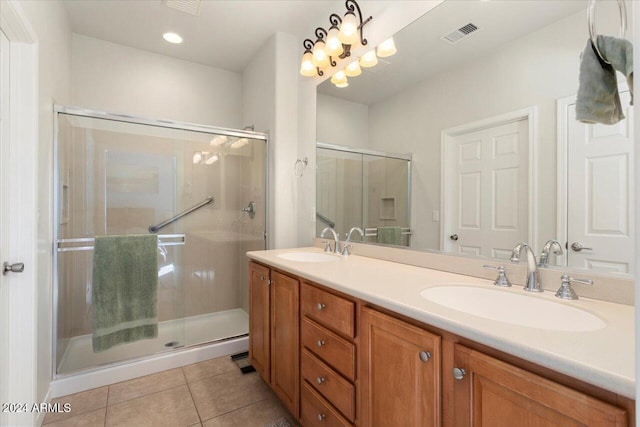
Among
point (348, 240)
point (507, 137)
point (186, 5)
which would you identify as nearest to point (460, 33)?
point (507, 137)

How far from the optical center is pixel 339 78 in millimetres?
2143

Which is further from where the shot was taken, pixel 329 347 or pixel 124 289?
pixel 124 289

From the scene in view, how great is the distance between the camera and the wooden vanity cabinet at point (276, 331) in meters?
1.46

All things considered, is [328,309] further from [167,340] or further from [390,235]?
[167,340]

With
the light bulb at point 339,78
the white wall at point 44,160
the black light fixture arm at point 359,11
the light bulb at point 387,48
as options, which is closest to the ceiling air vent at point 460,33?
the light bulb at point 387,48

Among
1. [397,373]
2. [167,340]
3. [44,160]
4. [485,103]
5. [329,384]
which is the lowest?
[167,340]

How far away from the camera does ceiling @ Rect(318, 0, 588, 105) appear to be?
44.4 inches

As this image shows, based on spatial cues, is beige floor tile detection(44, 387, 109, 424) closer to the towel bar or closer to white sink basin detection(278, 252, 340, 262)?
the towel bar

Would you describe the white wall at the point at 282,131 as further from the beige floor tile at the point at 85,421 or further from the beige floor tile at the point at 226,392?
the beige floor tile at the point at 85,421

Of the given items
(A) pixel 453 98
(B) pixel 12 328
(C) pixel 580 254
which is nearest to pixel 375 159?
(A) pixel 453 98

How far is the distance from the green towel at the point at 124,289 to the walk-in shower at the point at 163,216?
0.06 metres

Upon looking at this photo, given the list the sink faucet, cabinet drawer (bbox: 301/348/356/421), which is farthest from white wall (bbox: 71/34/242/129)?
the sink faucet

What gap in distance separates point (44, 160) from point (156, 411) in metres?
1.55

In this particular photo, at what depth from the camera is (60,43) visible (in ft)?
6.56
